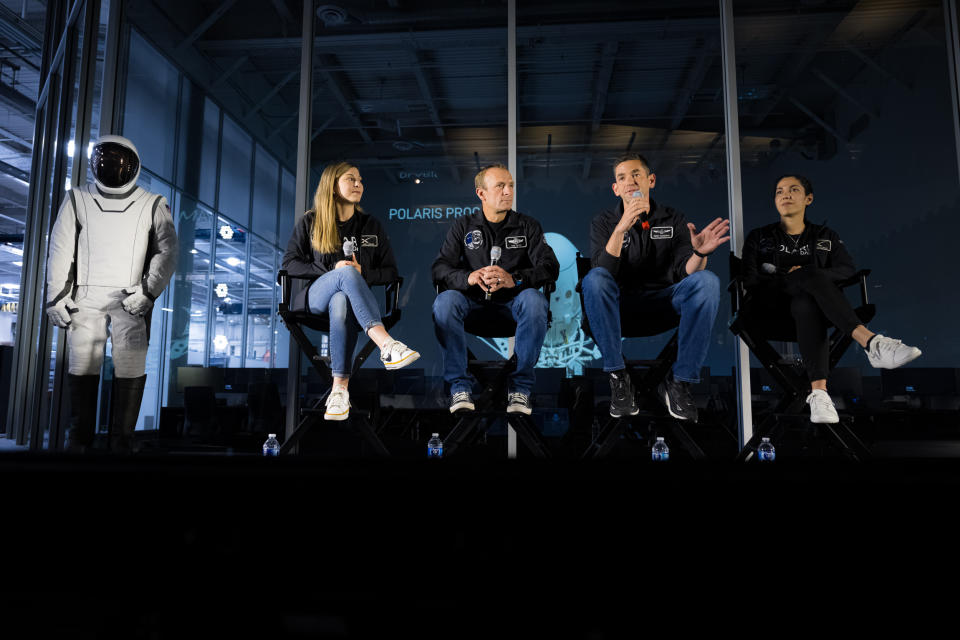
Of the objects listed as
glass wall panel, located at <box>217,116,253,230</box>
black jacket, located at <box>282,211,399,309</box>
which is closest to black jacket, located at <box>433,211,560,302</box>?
black jacket, located at <box>282,211,399,309</box>

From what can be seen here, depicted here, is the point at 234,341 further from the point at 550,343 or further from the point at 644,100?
the point at 644,100

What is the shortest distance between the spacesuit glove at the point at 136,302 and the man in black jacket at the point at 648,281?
2110 mm

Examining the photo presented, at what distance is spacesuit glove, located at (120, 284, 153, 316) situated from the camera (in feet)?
9.36

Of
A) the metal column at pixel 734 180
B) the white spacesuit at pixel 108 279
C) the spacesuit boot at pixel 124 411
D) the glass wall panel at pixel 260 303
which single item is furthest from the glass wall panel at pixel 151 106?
the metal column at pixel 734 180

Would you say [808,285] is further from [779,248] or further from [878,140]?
[878,140]

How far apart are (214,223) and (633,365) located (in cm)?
543

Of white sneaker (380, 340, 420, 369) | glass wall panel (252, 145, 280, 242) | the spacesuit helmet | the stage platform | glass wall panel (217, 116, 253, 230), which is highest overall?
glass wall panel (217, 116, 253, 230)

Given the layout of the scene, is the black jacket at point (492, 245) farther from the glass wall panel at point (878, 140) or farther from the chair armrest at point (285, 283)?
the glass wall panel at point (878, 140)

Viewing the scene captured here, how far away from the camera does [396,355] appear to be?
2455mm

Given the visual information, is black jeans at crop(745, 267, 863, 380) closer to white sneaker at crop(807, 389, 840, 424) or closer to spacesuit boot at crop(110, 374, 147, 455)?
white sneaker at crop(807, 389, 840, 424)

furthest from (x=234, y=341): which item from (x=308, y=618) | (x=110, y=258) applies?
(x=308, y=618)

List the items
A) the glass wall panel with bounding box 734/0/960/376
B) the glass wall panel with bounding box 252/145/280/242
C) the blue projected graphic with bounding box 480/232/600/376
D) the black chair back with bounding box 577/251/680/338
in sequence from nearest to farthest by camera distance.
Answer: the black chair back with bounding box 577/251/680/338 → the glass wall panel with bounding box 734/0/960/376 → the glass wall panel with bounding box 252/145/280/242 → the blue projected graphic with bounding box 480/232/600/376

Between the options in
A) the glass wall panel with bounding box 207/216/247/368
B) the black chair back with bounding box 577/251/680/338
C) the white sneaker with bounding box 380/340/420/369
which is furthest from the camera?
the glass wall panel with bounding box 207/216/247/368

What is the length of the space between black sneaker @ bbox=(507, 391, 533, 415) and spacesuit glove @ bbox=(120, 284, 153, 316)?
1816mm
